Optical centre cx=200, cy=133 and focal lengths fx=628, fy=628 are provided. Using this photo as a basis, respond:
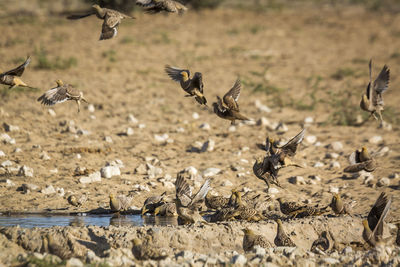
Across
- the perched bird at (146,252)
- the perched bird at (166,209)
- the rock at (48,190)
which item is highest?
the perched bird at (146,252)

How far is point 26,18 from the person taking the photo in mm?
24844

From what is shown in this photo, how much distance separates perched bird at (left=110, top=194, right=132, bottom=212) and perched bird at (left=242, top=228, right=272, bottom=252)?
8.01 ft

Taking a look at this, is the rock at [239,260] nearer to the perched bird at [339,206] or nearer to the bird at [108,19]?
the perched bird at [339,206]

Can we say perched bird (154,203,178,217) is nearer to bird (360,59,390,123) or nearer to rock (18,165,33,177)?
rock (18,165,33,177)

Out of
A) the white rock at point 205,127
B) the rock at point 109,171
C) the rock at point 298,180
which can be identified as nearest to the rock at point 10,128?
the rock at point 109,171

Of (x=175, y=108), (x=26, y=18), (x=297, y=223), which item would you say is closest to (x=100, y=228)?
(x=297, y=223)

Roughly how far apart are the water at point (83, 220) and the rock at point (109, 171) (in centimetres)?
173

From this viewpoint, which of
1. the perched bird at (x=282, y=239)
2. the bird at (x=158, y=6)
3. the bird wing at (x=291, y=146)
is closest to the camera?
the perched bird at (x=282, y=239)

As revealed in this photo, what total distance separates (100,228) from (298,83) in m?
11.8

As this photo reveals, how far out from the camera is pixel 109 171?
10781 mm

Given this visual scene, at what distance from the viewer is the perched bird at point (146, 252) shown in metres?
6.56

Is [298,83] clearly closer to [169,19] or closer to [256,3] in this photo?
[169,19]

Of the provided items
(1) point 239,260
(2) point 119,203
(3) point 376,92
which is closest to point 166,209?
(2) point 119,203

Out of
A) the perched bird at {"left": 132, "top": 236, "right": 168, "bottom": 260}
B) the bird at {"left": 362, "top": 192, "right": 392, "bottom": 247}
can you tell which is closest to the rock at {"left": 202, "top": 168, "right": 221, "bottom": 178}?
the bird at {"left": 362, "top": 192, "right": 392, "bottom": 247}
